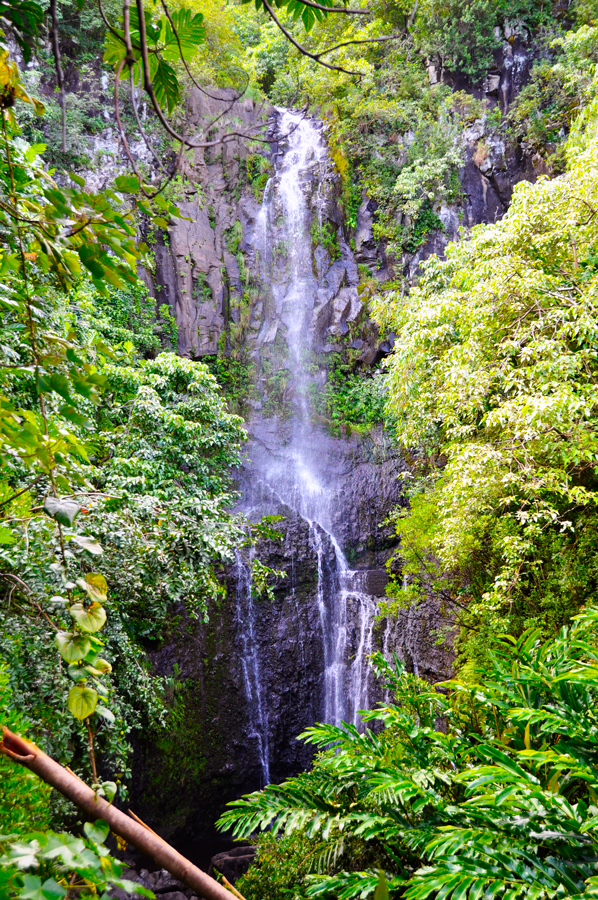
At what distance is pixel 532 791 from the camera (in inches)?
67.1

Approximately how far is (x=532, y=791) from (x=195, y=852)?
7342 millimetres

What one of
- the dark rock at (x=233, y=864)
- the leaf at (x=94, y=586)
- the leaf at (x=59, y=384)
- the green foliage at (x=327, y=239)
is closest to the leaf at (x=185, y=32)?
the leaf at (x=59, y=384)

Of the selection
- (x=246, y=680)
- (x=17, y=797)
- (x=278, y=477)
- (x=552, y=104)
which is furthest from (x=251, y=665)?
(x=552, y=104)

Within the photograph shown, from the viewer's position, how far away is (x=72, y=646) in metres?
0.70

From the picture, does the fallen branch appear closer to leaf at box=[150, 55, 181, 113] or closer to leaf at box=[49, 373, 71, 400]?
leaf at box=[49, 373, 71, 400]

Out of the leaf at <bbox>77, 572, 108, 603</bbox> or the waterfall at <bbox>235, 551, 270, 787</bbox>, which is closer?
the leaf at <bbox>77, 572, 108, 603</bbox>

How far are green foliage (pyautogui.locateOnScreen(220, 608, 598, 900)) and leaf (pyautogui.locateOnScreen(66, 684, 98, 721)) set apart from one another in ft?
5.05

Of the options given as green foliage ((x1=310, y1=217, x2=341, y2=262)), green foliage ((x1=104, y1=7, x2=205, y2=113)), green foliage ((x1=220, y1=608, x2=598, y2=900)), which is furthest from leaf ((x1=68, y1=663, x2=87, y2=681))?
green foliage ((x1=310, y1=217, x2=341, y2=262))

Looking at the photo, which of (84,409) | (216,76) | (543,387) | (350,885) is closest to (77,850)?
(350,885)

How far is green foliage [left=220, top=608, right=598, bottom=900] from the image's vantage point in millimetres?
1618

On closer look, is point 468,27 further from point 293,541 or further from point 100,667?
point 100,667

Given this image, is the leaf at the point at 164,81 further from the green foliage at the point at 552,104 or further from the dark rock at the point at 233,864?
the green foliage at the point at 552,104

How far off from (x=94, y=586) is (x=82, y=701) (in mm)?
170

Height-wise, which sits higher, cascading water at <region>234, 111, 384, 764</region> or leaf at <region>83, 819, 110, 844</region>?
cascading water at <region>234, 111, 384, 764</region>
